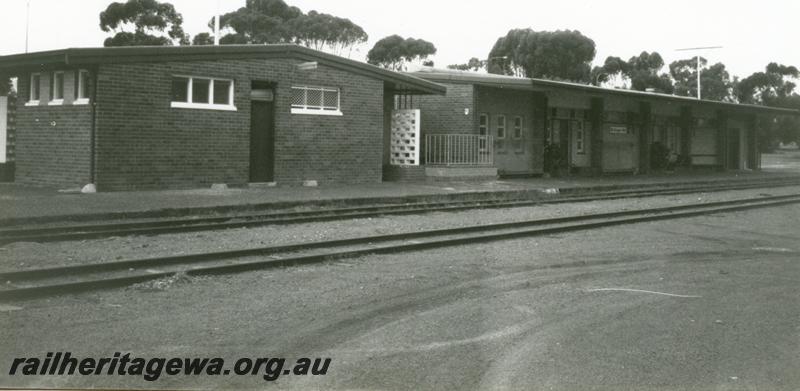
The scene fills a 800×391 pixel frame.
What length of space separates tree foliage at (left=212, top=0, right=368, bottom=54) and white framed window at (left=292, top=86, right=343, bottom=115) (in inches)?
891

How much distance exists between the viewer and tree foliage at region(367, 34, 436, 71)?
64438 millimetres

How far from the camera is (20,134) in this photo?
1962 cm

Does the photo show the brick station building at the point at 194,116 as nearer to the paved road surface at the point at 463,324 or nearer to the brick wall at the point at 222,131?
the brick wall at the point at 222,131

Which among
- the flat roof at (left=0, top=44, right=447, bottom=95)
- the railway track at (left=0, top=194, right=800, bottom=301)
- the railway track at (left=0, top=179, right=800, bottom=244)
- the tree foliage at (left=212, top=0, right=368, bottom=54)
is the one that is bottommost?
the railway track at (left=0, top=194, right=800, bottom=301)

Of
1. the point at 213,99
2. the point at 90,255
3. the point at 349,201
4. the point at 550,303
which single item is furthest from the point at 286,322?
the point at 213,99

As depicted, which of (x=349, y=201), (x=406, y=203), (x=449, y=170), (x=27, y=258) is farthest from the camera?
(x=449, y=170)

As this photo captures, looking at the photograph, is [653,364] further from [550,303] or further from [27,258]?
[27,258]

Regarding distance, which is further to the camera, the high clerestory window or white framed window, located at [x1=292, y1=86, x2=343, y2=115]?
white framed window, located at [x1=292, y1=86, x2=343, y2=115]

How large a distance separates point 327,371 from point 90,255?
5.67 m

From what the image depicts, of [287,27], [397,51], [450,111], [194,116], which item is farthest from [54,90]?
[397,51]

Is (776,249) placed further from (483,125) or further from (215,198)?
(483,125)

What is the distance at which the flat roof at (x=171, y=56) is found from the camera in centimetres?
1680

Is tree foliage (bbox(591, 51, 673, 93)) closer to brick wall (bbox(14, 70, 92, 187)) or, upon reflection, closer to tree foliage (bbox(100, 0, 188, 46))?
tree foliage (bbox(100, 0, 188, 46))

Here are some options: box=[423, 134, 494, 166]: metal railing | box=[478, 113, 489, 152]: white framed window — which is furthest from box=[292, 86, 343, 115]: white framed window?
box=[478, 113, 489, 152]: white framed window
